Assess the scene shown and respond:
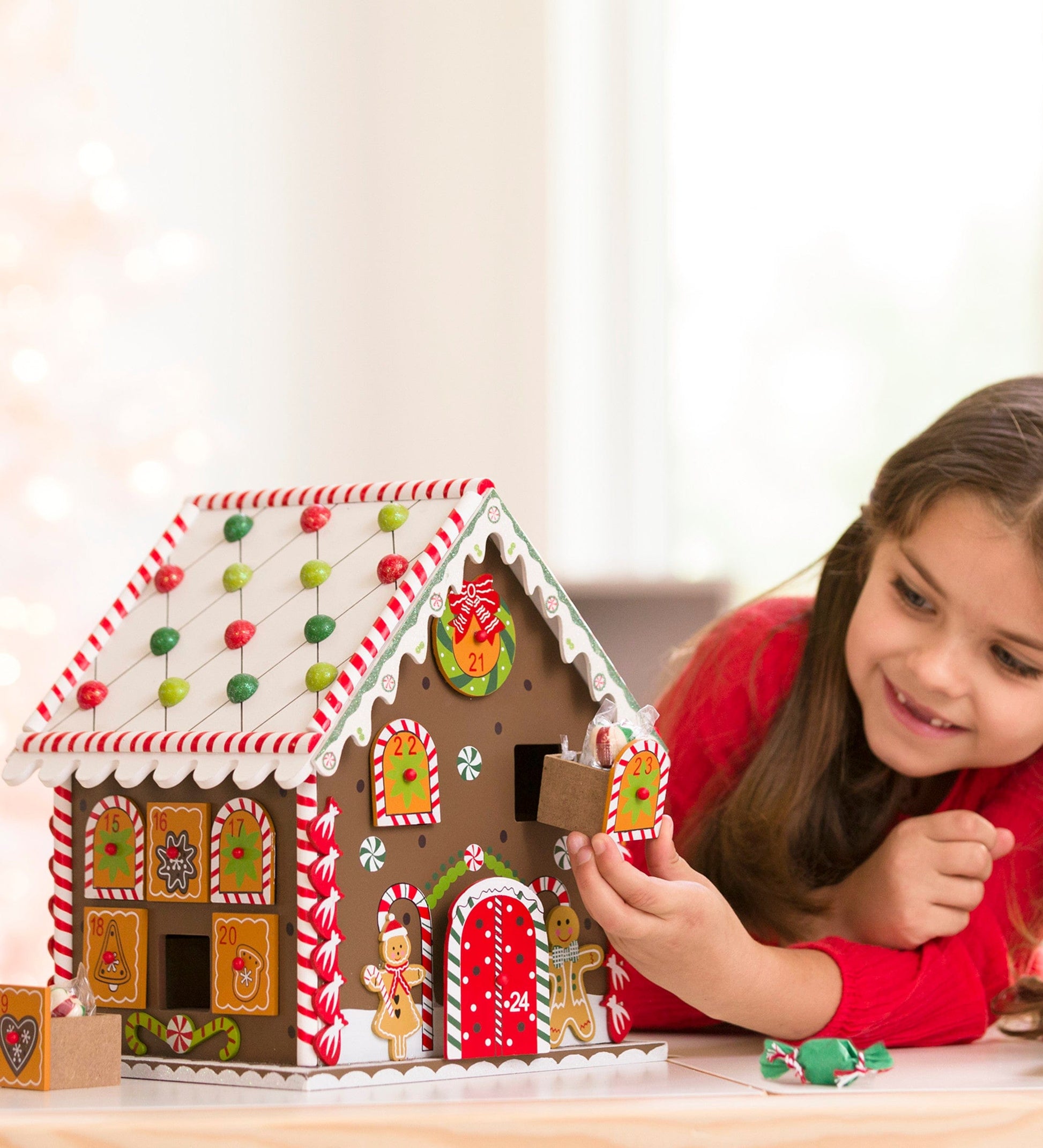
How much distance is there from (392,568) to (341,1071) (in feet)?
0.85

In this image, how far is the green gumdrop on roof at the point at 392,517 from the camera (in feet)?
2.62

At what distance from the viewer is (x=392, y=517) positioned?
0.80 m

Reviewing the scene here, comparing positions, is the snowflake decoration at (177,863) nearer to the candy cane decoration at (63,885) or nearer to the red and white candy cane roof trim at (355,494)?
the candy cane decoration at (63,885)

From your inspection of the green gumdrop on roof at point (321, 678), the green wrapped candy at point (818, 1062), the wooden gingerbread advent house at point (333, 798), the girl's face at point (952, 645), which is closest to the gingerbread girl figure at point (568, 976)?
the wooden gingerbread advent house at point (333, 798)

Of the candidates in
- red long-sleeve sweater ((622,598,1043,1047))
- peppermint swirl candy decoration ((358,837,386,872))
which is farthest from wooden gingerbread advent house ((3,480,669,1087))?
red long-sleeve sweater ((622,598,1043,1047))

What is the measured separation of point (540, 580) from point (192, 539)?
0.21 meters

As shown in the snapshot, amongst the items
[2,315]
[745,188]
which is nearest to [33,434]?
[2,315]

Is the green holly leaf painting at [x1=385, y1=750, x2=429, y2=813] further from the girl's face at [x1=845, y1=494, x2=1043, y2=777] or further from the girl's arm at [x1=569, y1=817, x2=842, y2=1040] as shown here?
the girl's face at [x1=845, y1=494, x2=1043, y2=777]

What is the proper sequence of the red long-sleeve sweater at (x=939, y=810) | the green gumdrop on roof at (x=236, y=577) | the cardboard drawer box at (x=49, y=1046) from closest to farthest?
the cardboard drawer box at (x=49, y=1046) < the green gumdrop on roof at (x=236, y=577) < the red long-sleeve sweater at (x=939, y=810)

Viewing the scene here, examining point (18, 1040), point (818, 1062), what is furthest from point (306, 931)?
point (818, 1062)

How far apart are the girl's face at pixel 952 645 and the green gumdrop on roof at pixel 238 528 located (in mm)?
488

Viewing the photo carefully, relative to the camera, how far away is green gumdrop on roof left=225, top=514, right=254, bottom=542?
844mm

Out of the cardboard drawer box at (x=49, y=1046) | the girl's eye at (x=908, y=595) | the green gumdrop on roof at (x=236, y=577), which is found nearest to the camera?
the cardboard drawer box at (x=49, y=1046)

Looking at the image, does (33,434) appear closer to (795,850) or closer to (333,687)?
(795,850)
